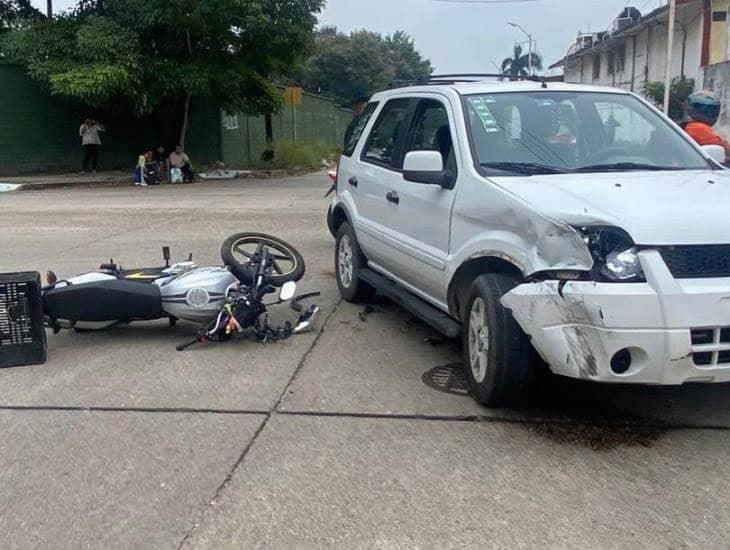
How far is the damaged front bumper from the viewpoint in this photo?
393 cm

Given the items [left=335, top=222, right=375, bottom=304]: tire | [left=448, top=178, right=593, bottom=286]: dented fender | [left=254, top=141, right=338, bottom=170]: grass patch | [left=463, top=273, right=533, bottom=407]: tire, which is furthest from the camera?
[left=254, top=141, right=338, bottom=170]: grass patch

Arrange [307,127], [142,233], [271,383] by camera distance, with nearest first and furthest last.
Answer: [271,383]
[142,233]
[307,127]

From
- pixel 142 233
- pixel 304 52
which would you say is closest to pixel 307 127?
pixel 304 52

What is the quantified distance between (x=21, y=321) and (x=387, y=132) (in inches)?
122

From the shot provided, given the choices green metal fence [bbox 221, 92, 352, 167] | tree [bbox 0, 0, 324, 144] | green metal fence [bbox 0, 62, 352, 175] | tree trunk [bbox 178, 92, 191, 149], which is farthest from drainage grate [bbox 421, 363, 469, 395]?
green metal fence [bbox 0, 62, 352, 175]

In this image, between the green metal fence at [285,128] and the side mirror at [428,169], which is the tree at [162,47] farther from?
the side mirror at [428,169]

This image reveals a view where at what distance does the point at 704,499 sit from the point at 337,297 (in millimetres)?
4552

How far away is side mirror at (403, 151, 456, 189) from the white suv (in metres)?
0.01

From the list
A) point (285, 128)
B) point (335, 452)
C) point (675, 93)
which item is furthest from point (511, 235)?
point (285, 128)

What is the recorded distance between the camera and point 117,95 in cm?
2211

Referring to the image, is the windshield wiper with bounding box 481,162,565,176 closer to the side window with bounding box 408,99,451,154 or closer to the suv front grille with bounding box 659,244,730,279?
the side window with bounding box 408,99,451,154

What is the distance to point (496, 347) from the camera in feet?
14.7

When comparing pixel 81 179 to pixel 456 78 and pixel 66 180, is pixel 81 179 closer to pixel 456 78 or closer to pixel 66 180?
pixel 66 180

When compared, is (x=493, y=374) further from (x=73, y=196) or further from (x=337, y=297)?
(x=73, y=196)
